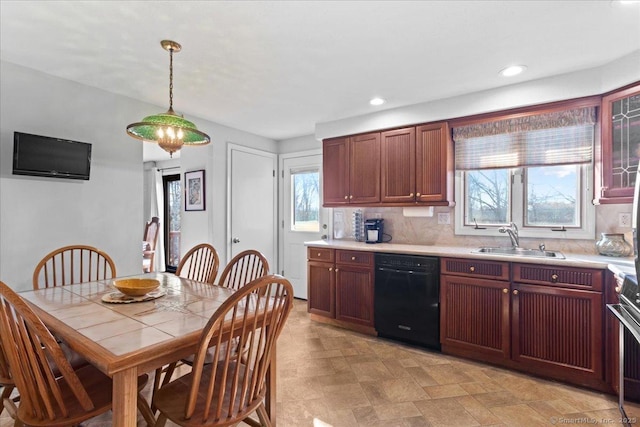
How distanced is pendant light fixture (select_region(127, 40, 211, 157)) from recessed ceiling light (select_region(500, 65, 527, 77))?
2271mm

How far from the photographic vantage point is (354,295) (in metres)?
3.27

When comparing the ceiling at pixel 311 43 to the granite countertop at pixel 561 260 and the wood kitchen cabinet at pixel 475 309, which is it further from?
the wood kitchen cabinet at pixel 475 309

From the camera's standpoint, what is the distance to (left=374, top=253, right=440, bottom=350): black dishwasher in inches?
110

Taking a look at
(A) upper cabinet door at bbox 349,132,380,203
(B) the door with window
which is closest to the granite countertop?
(A) upper cabinet door at bbox 349,132,380,203

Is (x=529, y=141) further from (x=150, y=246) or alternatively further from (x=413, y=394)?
(x=150, y=246)

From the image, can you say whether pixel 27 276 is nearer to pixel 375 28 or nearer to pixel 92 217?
pixel 92 217

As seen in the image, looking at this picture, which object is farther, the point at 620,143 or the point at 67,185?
the point at 67,185

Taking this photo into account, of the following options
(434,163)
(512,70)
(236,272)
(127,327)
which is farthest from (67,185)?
(512,70)

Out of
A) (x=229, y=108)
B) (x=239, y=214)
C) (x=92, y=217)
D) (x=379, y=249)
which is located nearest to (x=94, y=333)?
(x=92, y=217)

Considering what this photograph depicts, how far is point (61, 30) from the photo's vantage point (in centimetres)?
191

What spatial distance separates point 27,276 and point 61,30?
1.77 metres

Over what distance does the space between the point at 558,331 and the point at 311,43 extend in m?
2.64

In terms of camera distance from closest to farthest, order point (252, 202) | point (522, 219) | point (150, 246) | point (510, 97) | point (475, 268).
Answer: point (475, 268) → point (510, 97) → point (522, 219) → point (252, 202) → point (150, 246)

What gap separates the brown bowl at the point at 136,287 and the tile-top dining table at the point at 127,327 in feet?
0.22
